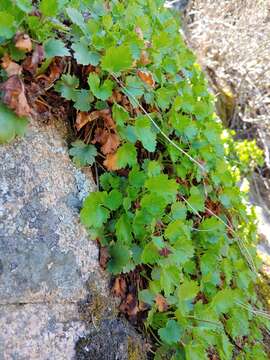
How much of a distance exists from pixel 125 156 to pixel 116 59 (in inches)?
11.5

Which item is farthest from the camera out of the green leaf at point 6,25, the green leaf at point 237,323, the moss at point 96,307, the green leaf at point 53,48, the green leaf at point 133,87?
the green leaf at point 237,323

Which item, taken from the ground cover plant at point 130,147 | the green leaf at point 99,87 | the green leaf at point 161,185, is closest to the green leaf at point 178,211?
the ground cover plant at point 130,147

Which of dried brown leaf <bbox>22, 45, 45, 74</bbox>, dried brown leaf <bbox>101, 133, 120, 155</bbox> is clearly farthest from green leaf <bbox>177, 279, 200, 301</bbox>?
dried brown leaf <bbox>22, 45, 45, 74</bbox>

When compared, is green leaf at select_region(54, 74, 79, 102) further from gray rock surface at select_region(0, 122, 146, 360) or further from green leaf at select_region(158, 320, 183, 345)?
green leaf at select_region(158, 320, 183, 345)

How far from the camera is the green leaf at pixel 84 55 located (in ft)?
4.32

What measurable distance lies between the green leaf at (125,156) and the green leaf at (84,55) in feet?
0.87

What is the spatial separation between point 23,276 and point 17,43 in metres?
0.60

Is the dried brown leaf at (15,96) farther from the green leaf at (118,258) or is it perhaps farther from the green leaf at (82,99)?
the green leaf at (118,258)

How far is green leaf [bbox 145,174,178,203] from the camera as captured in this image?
1416mm

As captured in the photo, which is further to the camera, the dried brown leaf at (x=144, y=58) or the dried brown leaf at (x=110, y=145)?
the dried brown leaf at (x=144, y=58)

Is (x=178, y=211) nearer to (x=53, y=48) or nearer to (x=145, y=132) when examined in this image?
(x=145, y=132)

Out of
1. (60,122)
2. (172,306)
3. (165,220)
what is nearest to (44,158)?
(60,122)

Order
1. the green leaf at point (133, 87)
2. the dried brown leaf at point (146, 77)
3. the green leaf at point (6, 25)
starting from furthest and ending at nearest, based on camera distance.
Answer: the dried brown leaf at point (146, 77), the green leaf at point (133, 87), the green leaf at point (6, 25)

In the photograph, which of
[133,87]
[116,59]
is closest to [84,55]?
[116,59]
